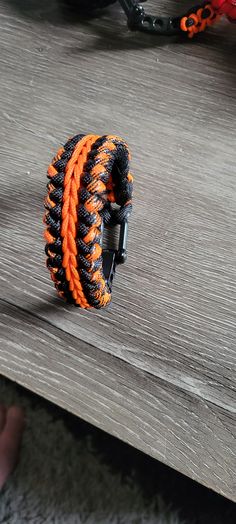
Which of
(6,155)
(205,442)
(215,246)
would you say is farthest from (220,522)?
(6,155)

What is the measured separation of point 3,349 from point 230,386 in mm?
211

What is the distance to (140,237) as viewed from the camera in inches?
22.0

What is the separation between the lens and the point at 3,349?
538 mm

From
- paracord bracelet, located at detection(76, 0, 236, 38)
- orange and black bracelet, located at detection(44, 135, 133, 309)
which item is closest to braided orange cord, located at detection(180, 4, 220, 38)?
paracord bracelet, located at detection(76, 0, 236, 38)

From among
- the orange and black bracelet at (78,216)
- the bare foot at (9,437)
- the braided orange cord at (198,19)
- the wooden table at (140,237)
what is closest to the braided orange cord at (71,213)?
the orange and black bracelet at (78,216)

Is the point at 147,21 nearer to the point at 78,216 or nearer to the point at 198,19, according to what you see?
the point at 198,19

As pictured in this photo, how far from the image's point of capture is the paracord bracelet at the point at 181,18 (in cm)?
61

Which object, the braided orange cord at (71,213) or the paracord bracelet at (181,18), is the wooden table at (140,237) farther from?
the braided orange cord at (71,213)

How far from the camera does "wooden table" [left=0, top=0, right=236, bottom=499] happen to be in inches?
19.9

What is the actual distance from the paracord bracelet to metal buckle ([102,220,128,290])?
236mm

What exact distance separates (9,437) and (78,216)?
42 cm

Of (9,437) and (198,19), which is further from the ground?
(198,19)

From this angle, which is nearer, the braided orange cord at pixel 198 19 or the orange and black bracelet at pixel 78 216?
the orange and black bracelet at pixel 78 216

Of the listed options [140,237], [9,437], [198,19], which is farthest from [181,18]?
[9,437]
